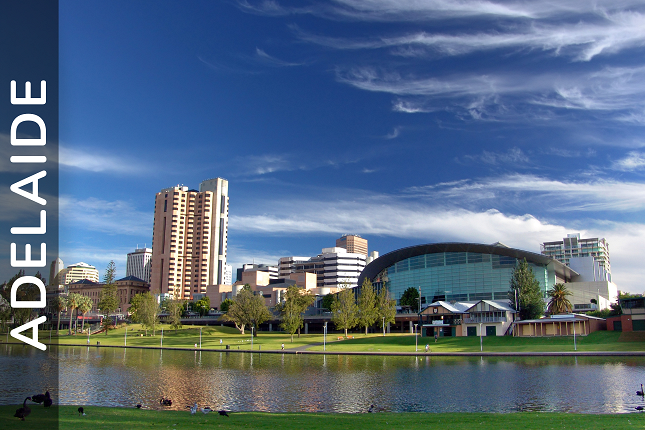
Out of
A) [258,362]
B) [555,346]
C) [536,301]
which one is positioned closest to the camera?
[258,362]

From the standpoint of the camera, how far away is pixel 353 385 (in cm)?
4328

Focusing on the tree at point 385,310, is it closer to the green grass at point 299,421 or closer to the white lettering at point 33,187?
the green grass at point 299,421

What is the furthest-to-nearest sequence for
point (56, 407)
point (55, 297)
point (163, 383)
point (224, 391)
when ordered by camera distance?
point (55, 297) < point (163, 383) < point (224, 391) < point (56, 407)

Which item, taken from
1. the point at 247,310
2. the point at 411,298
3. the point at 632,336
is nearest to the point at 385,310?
the point at 411,298

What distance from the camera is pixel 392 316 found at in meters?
121

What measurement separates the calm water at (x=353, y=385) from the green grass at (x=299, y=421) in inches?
180

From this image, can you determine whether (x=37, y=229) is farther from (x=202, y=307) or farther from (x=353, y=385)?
(x=202, y=307)

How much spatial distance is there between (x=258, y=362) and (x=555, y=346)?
4836 centimetres

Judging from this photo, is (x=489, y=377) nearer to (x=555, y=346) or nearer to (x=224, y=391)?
(x=224, y=391)

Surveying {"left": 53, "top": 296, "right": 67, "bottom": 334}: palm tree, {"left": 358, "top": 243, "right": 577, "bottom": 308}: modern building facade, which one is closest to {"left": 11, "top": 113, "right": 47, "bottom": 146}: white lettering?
{"left": 358, "top": 243, "right": 577, "bottom": 308}: modern building facade

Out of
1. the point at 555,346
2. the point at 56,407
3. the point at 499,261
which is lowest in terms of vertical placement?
the point at 555,346

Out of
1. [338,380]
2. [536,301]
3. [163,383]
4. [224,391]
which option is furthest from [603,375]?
[536,301]

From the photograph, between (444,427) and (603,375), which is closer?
(444,427)

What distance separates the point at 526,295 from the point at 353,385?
81.6 meters
